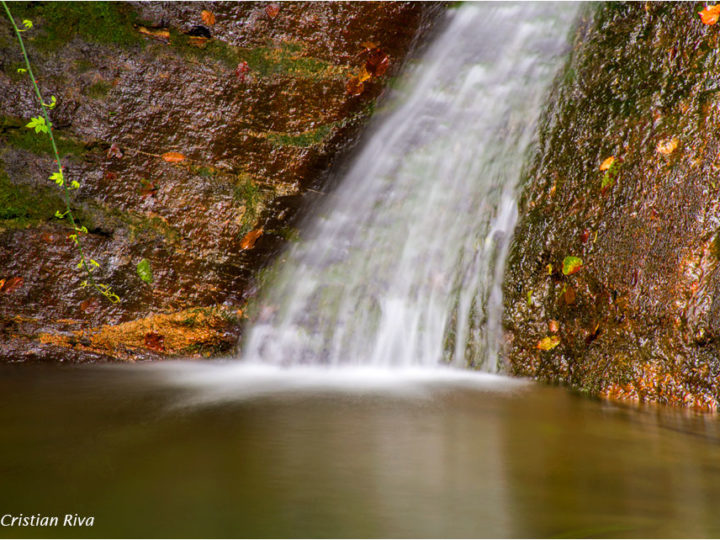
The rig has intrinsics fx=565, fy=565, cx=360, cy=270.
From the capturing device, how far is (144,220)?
157 inches

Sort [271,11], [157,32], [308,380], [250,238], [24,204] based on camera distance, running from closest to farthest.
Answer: [308,380], [24,204], [250,238], [157,32], [271,11]

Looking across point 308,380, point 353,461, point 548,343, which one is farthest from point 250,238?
point 353,461

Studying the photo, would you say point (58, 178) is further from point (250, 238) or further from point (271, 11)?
Result: point (271, 11)

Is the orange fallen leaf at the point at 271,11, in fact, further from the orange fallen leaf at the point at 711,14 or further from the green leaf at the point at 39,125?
the orange fallen leaf at the point at 711,14

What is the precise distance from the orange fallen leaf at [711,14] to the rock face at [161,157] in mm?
2293

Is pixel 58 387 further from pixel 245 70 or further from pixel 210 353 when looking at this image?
pixel 245 70

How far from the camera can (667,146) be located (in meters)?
2.97

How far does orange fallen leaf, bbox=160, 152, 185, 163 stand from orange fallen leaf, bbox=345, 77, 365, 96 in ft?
4.56

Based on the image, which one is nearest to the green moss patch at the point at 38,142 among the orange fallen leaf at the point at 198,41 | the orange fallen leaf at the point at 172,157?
the orange fallen leaf at the point at 172,157

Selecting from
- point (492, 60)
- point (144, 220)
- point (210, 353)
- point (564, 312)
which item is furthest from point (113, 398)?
point (492, 60)

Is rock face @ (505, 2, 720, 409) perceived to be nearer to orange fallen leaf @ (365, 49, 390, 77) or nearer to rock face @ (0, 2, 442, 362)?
orange fallen leaf @ (365, 49, 390, 77)

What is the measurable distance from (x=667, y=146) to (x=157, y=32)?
3595mm

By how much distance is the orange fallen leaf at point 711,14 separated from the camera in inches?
117

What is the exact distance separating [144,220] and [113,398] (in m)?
1.48
